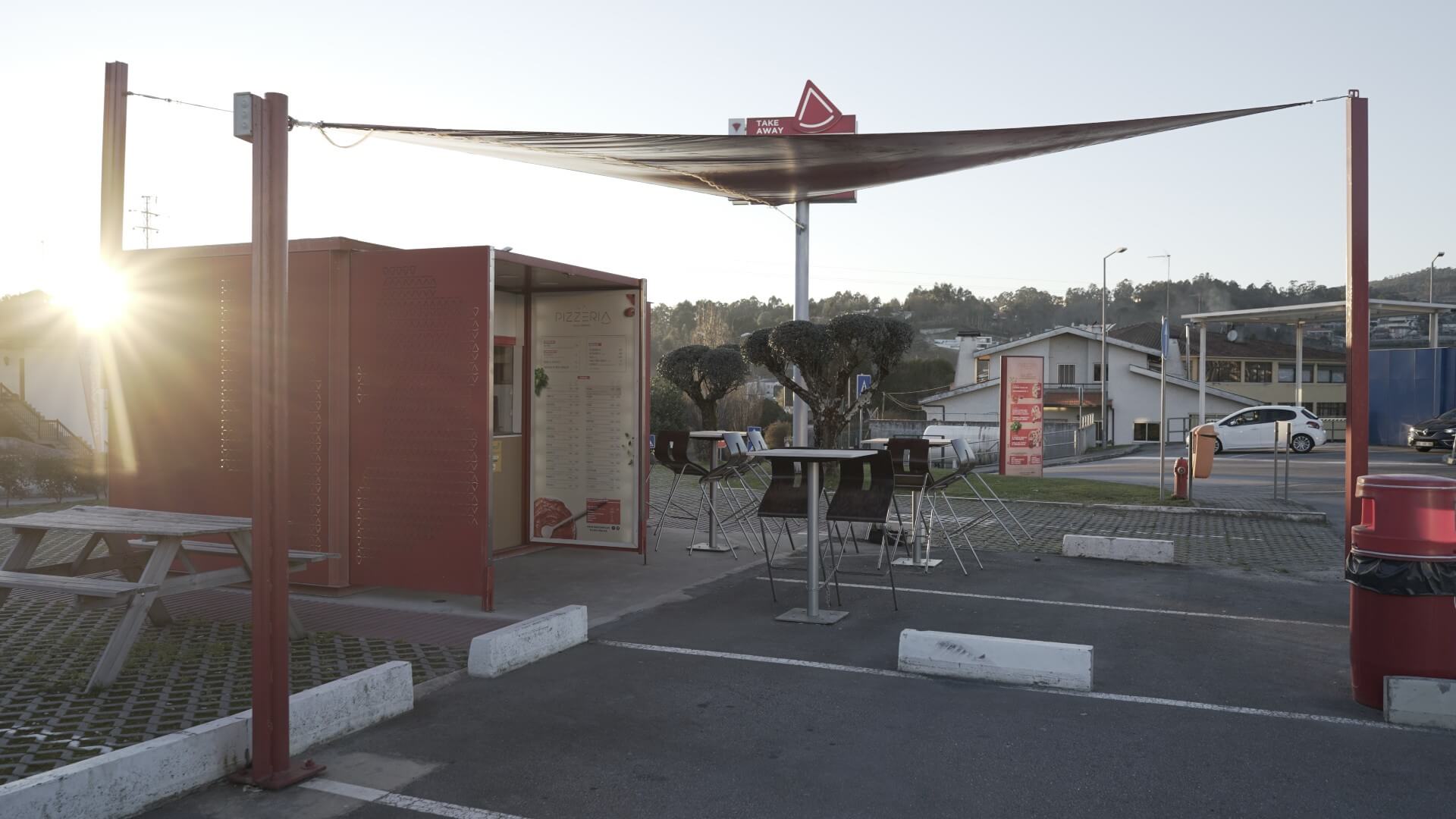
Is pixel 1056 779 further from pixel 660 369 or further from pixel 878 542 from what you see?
pixel 660 369

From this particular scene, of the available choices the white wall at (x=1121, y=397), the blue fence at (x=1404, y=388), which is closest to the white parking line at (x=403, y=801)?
the blue fence at (x=1404, y=388)

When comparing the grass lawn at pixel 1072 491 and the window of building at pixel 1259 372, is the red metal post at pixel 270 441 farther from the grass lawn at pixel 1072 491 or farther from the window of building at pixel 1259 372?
the window of building at pixel 1259 372

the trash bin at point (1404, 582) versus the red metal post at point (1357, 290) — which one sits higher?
the red metal post at point (1357, 290)

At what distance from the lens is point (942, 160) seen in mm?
8945

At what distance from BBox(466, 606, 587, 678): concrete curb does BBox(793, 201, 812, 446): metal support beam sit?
32.0 feet

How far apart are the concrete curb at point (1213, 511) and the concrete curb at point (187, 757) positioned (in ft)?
36.4

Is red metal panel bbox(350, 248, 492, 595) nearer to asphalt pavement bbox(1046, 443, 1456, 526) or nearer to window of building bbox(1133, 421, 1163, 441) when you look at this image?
asphalt pavement bbox(1046, 443, 1456, 526)

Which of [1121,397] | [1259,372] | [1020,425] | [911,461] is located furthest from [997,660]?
[1259,372]

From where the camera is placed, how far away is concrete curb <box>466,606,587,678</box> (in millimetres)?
5309

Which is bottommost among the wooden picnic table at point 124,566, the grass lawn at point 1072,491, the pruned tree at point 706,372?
the grass lawn at point 1072,491

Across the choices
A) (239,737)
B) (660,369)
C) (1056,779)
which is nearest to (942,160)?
(1056,779)

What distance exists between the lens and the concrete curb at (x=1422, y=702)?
4.46m

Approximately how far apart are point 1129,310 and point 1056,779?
105898 mm

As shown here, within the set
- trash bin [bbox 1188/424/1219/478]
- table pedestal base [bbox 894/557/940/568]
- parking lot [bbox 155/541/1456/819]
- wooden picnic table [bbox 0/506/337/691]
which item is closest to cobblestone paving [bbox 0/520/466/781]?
wooden picnic table [bbox 0/506/337/691]
